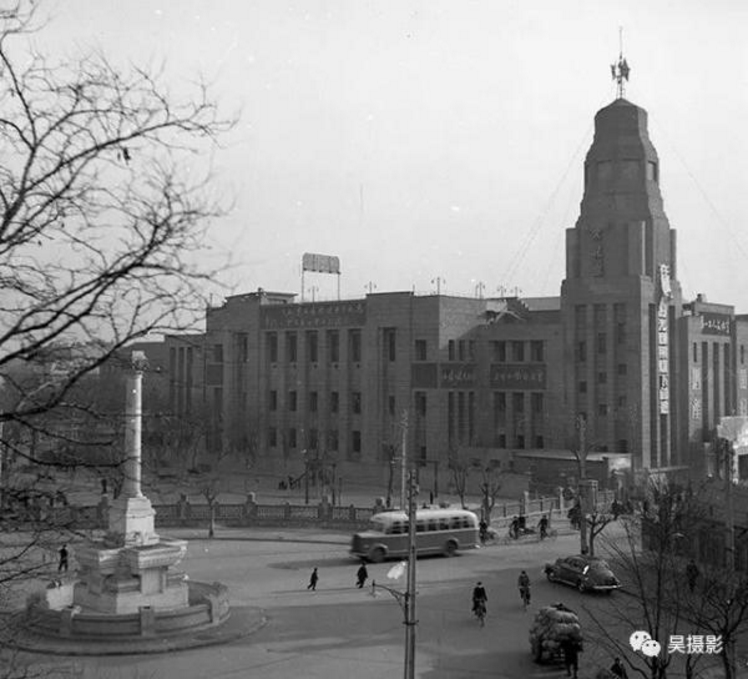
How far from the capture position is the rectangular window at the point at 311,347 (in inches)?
2402

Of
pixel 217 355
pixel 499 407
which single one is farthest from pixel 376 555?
pixel 499 407

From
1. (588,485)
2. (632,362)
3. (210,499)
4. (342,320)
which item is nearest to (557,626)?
(588,485)

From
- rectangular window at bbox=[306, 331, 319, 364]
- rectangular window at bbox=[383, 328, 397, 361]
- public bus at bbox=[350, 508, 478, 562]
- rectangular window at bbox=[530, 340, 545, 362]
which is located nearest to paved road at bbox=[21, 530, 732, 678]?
public bus at bbox=[350, 508, 478, 562]

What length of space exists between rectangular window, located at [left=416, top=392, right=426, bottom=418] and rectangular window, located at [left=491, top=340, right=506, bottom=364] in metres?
5.05

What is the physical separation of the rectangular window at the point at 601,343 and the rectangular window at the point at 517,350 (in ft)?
17.6

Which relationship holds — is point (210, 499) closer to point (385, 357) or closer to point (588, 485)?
point (588, 485)

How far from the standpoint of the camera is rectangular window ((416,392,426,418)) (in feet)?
183

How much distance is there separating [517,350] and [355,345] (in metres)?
10.3

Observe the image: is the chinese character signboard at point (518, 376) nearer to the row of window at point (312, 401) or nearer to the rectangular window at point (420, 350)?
the rectangular window at point (420, 350)

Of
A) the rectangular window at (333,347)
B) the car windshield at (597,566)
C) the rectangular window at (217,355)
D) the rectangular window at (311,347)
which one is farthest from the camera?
the rectangular window at (311,347)

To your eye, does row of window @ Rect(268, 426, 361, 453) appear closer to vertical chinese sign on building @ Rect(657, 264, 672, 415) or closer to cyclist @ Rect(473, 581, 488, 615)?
vertical chinese sign on building @ Rect(657, 264, 672, 415)

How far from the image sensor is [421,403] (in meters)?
56.1

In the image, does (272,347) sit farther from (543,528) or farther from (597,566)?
(597,566)

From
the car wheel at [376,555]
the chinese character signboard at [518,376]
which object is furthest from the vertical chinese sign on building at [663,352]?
the car wheel at [376,555]
